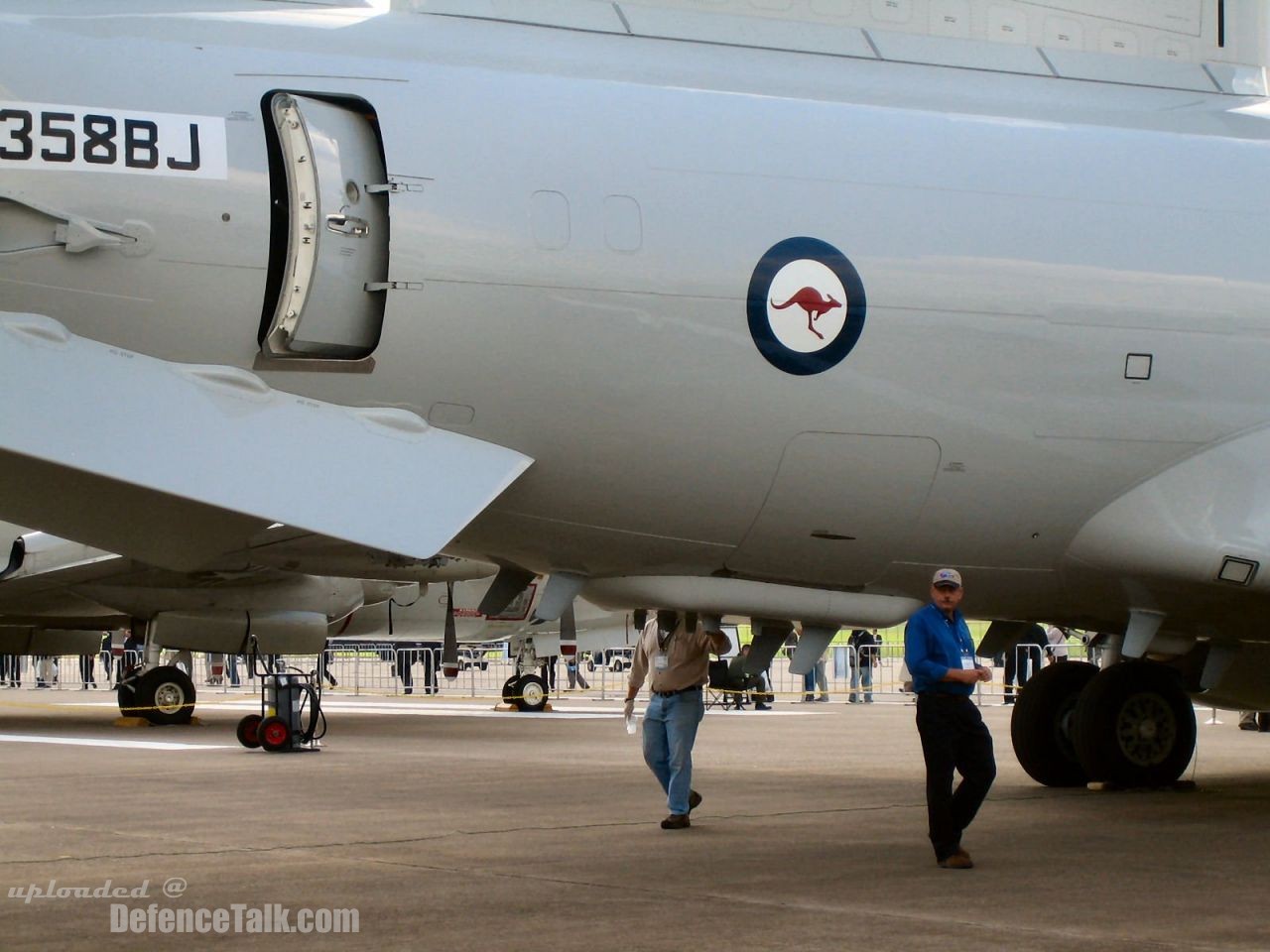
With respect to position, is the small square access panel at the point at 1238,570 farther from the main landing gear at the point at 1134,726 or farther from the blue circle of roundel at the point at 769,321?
the main landing gear at the point at 1134,726

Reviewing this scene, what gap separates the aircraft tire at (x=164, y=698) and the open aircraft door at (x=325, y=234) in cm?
1735

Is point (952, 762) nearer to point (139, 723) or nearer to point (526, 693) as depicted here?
point (139, 723)

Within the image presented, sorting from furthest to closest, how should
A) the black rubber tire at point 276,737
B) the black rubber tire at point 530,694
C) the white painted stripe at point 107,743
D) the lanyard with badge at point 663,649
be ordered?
the black rubber tire at point 530,694, the white painted stripe at point 107,743, the black rubber tire at point 276,737, the lanyard with badge at point 663,649

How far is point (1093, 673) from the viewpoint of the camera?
46.7 ft

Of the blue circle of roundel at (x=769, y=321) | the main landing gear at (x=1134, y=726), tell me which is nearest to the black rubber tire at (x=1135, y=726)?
the main landing gear at (x=1134, y=726)

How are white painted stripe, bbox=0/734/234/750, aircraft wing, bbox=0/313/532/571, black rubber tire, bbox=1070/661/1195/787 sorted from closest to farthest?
aircraft wing, bbox=0/313/532/571, black rubber tire, bbox=1070/661/1195/787, white painted stripe, bbox=0/734/234/750

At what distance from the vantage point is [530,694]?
29844 mm

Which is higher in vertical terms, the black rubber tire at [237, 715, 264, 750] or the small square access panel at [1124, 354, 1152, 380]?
the small square access panel at [1124, 354, 1152, 380]

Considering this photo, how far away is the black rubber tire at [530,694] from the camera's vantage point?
2984cm

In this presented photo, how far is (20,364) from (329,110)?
80.8 inches

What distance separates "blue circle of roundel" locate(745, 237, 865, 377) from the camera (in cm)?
884

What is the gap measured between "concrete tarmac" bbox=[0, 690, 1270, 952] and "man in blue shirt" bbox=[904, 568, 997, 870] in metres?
0.28

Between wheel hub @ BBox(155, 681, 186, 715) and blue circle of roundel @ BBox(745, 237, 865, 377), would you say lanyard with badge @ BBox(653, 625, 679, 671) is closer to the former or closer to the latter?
blue circle of roundel @ BBox(745, 237, 865, 377)

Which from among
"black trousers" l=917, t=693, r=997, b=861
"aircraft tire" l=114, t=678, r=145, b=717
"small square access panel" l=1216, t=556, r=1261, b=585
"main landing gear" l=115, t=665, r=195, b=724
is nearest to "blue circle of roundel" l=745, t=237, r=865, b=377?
"black trousers" l=917, t=693, r=997, b=861
